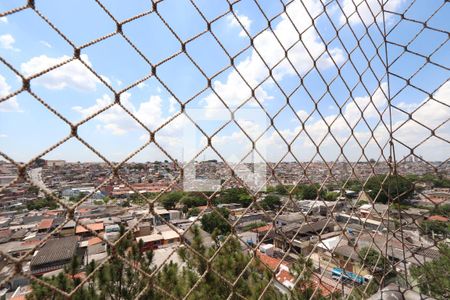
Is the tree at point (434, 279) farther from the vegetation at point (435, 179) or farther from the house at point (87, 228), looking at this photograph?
the house at point (87, 228)

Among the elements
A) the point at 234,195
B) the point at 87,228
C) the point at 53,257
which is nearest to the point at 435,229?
the point at 87,228

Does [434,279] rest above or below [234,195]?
above

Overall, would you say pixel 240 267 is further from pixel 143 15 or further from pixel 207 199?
pixel 143 15

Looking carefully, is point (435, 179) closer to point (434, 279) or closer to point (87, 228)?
point (434, 279)

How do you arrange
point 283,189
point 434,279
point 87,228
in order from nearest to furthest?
point 87,228 < point 434,279 < point 283,189

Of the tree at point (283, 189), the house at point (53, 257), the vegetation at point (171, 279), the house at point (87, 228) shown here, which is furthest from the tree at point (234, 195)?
the house at point (53, 257)

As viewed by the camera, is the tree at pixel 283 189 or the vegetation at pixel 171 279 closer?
the tree at pixel 283 189

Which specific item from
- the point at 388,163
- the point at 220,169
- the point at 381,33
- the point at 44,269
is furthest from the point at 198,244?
the point at 44,269

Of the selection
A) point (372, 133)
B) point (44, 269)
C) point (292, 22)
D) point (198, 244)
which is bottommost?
point (44, 269)

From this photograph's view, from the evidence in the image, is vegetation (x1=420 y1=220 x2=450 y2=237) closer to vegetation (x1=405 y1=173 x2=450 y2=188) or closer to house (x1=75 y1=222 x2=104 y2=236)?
vegetation (x1=405 y1=173 x2=450 y2=188)

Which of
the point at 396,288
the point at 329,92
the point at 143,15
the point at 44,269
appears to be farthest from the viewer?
the point at 44,269

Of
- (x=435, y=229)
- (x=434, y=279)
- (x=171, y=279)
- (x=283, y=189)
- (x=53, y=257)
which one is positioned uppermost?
(x=283, y=189)
